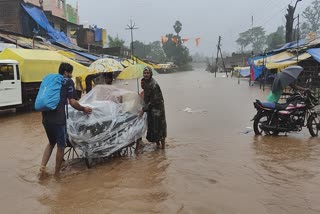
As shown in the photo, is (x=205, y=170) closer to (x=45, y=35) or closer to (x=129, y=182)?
(x=129, y=182)

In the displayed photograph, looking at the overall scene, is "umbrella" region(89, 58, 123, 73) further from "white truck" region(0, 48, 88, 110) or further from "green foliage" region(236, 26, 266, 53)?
"green foliage" region(236, 26, 266, 53)

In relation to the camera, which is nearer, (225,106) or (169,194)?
(169,194)

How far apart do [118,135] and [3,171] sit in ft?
6.20

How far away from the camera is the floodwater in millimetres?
4543

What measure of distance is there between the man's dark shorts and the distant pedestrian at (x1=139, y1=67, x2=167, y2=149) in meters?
1.82

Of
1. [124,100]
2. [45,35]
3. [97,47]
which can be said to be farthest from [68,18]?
[124,100]

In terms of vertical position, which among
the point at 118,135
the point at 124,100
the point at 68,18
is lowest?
the point at 118,135

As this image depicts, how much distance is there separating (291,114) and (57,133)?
17.1 feet

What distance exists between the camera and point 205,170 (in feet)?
19.9

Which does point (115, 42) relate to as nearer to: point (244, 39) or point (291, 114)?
point (291, 114)

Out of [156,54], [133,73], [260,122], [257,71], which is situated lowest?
[260,122]

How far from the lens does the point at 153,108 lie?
7.12 m

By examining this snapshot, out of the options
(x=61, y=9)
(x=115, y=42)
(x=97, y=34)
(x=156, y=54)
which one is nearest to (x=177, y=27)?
(x=156, y=54)

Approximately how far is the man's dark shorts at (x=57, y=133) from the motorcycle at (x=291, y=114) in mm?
4697
